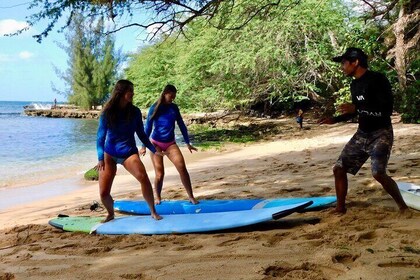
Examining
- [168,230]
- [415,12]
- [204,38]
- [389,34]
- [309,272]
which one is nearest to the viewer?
[309,272]

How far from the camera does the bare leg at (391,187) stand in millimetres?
4445

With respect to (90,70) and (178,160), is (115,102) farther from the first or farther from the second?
(90,70)

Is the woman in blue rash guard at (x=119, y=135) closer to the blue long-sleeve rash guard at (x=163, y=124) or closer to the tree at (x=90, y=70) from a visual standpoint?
the blue long-sleeve rash guard at (x=163, y=124)

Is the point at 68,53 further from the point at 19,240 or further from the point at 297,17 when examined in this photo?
the point at 19,240

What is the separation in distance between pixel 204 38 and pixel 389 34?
8.78 meters

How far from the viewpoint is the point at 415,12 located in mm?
14641

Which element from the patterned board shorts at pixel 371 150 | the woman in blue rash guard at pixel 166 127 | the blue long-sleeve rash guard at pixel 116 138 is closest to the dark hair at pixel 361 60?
the patterned board shorts at pixel 371 150

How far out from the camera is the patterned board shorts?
439 centimetres

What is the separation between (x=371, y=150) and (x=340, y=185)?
542 millimetres

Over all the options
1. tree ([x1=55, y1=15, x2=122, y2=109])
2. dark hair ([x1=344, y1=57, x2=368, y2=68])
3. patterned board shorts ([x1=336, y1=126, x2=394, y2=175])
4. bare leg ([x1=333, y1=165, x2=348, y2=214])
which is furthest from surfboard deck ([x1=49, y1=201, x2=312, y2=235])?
tree ([x1=55, y1=15, x2=122, y2=109])

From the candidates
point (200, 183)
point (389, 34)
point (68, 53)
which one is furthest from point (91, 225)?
point (68, 53)

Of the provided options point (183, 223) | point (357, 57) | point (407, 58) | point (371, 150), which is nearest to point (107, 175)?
point (183, 223)

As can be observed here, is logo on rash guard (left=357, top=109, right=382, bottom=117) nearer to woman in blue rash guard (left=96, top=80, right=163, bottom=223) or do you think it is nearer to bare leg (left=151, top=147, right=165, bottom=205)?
woman in blue rash guard (left=96, top=80, right=163, bottom=223)

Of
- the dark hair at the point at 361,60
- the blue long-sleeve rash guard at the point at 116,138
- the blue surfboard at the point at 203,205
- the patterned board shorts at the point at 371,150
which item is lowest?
the blue surfboard at the point at 203,205
